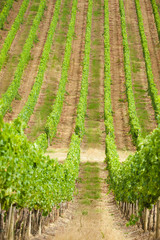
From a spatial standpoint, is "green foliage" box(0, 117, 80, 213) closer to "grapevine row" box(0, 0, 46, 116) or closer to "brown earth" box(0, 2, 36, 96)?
"grapevine row" box(0, 0, 46, 116)

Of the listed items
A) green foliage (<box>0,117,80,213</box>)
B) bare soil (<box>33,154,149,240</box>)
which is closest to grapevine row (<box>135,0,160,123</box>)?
bare soil (<box>33,154,149,240</box>)

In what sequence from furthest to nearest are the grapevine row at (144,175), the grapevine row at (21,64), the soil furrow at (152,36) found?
the soil furrow at (152,36), the grapevine row at (21,64), the grapevine row at (144,175)

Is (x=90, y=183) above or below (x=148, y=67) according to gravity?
below

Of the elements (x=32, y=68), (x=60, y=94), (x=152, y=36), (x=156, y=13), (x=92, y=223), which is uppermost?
(x=156, y=13)

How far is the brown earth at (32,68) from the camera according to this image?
49.8 metres

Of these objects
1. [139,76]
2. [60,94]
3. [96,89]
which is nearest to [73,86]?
[96,89]

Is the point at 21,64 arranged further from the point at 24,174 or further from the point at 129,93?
the point at 24,174

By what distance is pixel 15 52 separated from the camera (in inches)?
2525

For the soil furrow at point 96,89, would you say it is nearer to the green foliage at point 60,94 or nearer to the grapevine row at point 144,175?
the green foliage at point 60,94

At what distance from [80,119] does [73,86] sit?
12.6 metres

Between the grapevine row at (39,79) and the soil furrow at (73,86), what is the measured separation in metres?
3.73

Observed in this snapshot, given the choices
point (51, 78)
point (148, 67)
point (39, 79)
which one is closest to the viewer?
point (39, 79)

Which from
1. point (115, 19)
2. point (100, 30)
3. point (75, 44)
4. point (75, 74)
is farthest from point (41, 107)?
point (115, 19)

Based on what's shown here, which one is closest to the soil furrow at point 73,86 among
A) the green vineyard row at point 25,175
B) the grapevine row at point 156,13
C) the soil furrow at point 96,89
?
the soil furrow at point 96,89
